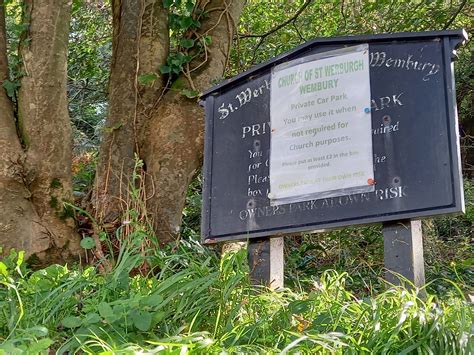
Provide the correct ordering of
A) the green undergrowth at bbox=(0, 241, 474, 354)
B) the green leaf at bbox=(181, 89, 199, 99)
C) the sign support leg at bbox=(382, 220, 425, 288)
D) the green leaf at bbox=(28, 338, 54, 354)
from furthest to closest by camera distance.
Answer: the green leaf at bbox=(181, 89, 199, 99) → the sign support leg at bbox=(382, 220, 425, 288) → the green undergrowth at bbox=(0, 241, 474, 354) → the green leaf at bbox=(28, 338, 54, 354)

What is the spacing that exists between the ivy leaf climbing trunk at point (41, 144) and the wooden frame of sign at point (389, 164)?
1116 mm

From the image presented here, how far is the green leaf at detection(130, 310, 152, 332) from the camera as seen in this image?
103 inches

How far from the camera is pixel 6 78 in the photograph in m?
4.89

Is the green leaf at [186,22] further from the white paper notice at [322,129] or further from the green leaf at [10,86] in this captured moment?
the white paper notice at [322,129]

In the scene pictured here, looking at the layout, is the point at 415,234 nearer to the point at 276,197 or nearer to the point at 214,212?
the point at 276,197

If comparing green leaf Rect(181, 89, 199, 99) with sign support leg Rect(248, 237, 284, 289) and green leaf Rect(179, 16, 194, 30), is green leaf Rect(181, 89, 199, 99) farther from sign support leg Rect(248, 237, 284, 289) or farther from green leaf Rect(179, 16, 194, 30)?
sign support leg Rect(248, 237, 284, 289)

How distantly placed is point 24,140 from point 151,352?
2878 mm

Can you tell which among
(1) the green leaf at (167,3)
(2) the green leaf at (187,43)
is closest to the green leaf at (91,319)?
(2) the green leaf at (187,43)

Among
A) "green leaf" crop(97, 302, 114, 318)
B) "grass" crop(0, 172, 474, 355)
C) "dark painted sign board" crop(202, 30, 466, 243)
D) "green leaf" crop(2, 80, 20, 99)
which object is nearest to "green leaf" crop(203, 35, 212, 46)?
"dark painted sign board" crop(202, 30, 466, 243)

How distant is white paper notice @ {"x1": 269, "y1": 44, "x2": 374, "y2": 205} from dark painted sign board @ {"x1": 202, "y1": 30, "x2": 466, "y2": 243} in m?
0.04

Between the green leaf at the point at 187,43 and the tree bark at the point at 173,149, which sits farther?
the green leaf at the point at 187,43

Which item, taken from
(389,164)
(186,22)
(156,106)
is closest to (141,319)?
(389,164)

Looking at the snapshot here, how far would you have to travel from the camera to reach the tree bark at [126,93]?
16.6ft

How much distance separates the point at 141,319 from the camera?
2637mm
